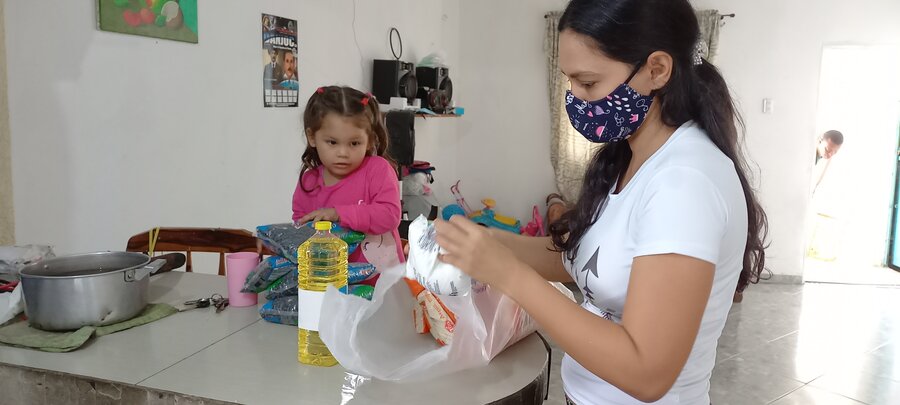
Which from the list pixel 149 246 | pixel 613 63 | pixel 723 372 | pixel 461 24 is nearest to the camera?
pixel 613 63

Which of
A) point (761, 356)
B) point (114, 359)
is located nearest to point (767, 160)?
point (761, 356)

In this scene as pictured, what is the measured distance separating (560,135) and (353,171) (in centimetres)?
402

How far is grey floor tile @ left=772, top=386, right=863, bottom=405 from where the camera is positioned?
3225 mm

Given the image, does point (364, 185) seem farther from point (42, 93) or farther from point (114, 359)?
point (42, 93)

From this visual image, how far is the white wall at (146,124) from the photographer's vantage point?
6.83 ft

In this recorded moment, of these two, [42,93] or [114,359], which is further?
[42,93]

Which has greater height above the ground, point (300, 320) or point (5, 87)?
point (5, 87)

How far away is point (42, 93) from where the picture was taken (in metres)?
2.09

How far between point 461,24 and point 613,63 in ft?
17.2

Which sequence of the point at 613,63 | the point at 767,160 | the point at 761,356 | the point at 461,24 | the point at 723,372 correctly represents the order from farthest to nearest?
1. the point at 461,24
2. the point at 767,160
3. the point at 761,356
4. the point at 723,372
5. the point at 613,63

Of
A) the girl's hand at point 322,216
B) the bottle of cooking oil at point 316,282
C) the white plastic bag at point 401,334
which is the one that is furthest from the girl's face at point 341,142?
the white plastic bag at point 401,334

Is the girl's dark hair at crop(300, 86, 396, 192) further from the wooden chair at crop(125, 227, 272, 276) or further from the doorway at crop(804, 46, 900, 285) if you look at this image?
the doorway at crop(804, 46, 900, 285)

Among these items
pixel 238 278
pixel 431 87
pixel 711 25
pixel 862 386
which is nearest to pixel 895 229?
pixel 711 25

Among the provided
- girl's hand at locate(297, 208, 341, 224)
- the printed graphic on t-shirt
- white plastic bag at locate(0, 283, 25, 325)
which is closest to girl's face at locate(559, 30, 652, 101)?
the printed graphic on t-shirt
